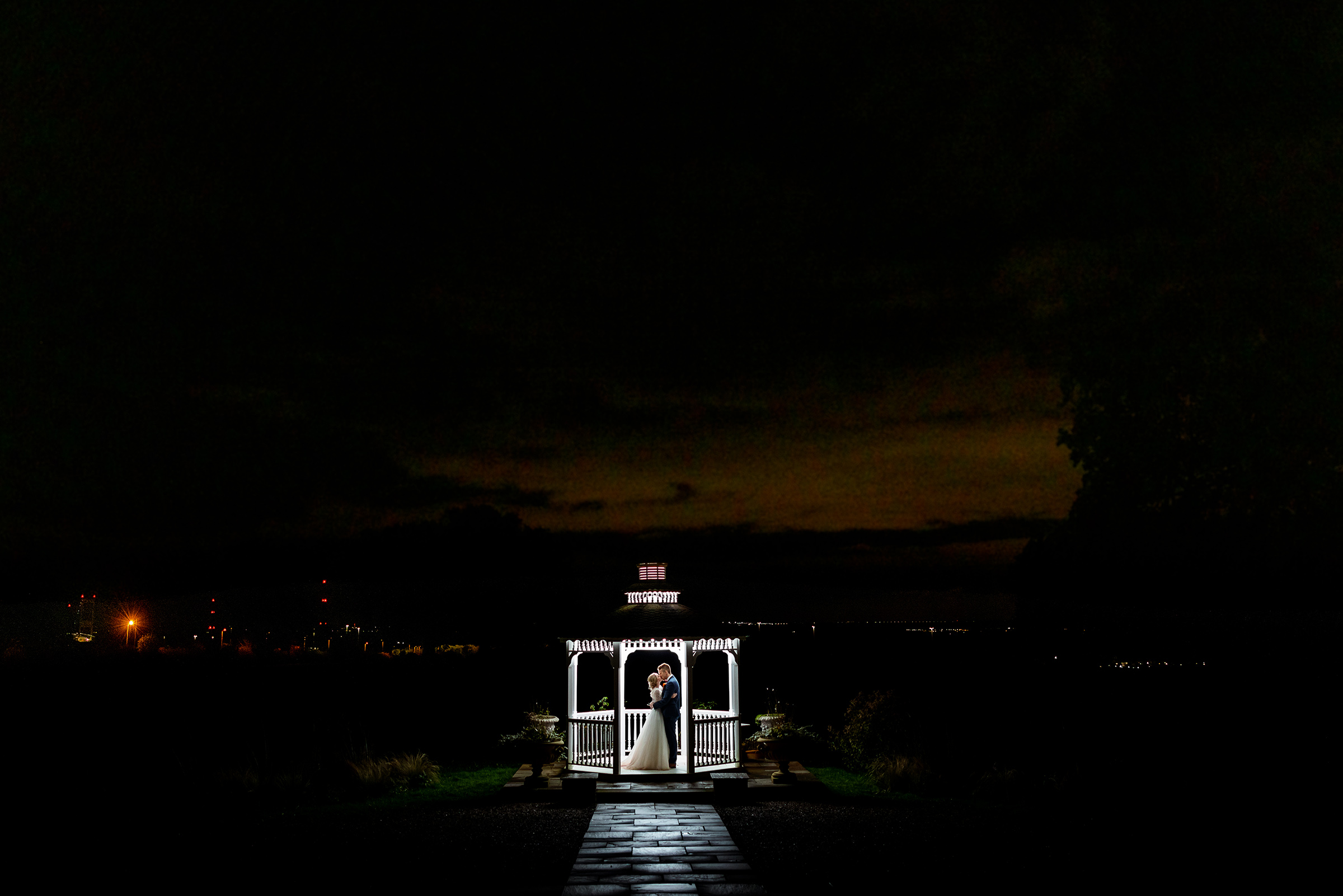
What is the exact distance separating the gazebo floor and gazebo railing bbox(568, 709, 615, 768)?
16.3 inches

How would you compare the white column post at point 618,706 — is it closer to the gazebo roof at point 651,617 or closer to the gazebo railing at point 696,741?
the gazebo roof at point 651,617

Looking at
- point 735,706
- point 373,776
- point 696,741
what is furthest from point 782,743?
Answer: point 373,776

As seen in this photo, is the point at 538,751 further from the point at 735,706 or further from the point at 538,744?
the point at 735,706

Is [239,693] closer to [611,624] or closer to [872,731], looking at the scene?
[611,624]

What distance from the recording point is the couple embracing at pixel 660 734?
16.8m

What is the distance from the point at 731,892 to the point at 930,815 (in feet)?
18.4

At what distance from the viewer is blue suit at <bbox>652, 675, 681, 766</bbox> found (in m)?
17.0

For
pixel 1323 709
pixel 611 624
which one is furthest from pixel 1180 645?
pixel 611 624

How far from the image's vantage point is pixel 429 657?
88.9 ft

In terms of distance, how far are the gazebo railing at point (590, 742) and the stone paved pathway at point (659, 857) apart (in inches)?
113

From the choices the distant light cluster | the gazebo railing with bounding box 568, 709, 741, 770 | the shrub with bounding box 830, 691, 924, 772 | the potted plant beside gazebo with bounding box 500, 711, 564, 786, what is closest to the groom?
the gazebo railing with bounding box 568, 709, 741, 770

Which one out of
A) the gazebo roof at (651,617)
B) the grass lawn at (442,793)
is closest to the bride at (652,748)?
the gazebo roof at (651,617)

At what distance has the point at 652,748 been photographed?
16781mm

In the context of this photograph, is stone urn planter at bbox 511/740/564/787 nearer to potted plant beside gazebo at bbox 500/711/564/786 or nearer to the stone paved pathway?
potted plant beside gazebo at bbox 500/711/564/786
